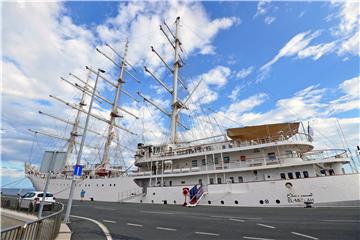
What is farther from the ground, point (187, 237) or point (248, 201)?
point (248, 201)

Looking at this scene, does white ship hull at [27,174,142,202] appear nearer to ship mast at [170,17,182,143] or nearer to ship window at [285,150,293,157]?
ship mast at [170,17,182,143]

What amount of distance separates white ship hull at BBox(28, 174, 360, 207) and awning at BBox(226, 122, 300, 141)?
522 cm

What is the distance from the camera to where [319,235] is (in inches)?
260

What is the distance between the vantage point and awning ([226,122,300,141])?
65.3 ft

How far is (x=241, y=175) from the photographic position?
2027 cm

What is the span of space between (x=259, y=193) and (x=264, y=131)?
6273mm

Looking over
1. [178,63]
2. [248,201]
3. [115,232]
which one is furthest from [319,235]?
[178,63]

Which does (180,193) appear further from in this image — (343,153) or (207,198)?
(343,153)

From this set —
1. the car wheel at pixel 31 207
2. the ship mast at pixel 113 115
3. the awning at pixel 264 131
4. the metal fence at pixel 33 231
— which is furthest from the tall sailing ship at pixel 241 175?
the metal fence at pixel 33 231

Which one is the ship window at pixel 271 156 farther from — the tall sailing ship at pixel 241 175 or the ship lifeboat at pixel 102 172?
the ship lifeboat at pixel 102 172

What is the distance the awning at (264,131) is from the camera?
1991cm

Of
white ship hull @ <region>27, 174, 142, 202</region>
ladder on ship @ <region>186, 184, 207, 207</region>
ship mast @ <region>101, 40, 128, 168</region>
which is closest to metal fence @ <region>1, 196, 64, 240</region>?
ladder on ship @ <region>186, 184, 207, 207</region>

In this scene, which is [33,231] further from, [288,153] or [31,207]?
[288,153]

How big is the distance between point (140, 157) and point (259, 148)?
1565cm
